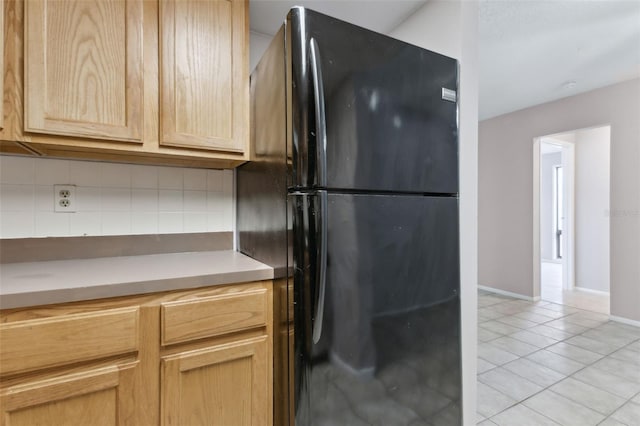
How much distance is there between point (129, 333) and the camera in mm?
989

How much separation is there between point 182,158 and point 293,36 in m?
0.76

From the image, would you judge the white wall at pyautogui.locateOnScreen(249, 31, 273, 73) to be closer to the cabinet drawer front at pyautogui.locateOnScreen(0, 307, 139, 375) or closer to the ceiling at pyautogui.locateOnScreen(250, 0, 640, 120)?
the ceiling at pyautogui.locateOnScreen(250, 0, 640, 120)

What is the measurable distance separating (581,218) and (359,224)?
4.90 m

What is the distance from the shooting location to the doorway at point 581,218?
3.97m

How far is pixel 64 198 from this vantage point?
1413 mm

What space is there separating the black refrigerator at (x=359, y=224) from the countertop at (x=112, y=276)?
0.58ft

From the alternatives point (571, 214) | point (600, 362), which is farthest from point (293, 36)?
point (571, 214)

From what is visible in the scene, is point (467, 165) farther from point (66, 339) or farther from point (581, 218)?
point (581, 218)

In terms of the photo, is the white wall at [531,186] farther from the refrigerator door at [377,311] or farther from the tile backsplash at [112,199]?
the tile backsplash at [112,199]

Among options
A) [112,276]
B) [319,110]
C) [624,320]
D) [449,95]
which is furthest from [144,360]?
[624,320]

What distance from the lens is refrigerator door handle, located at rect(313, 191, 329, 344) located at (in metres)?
1.02

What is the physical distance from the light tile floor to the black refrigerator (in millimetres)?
878

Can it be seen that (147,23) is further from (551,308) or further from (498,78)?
(551,308)

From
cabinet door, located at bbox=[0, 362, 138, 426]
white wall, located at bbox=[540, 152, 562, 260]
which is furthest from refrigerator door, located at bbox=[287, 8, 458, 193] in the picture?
white wall, located at bbox=[540, 152, 562, 260]
